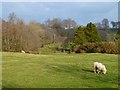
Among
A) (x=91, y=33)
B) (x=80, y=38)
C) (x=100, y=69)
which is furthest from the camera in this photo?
(x=80, y=38)

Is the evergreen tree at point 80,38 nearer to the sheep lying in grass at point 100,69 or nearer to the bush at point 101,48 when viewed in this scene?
the bush at point 101,48

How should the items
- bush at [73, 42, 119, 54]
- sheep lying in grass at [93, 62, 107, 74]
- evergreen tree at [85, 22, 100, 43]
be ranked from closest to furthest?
1. sheep lying in grass at [93, 62, 107, 74]
2. bush at [73, 42, 119, 54]
3. evergreen tree at [85, 22, 100, 43]

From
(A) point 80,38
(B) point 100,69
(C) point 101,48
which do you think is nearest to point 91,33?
(A) point 80,38

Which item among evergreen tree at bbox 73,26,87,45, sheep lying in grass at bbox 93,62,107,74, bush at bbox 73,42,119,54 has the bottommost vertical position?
sheep lying in grass at bbox 93,62,107,74

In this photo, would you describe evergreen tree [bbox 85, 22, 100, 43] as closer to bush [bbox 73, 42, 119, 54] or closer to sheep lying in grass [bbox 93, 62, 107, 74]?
bush [bbox 73, 42, 119, 54]

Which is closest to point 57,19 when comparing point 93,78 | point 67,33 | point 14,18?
point 67,33

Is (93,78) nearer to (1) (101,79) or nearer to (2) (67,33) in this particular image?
(1) (101,79)

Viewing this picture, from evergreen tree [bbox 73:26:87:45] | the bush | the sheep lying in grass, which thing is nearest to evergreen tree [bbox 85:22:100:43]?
evergreen tree [bbox 73:26:87:45]

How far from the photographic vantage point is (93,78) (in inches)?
540

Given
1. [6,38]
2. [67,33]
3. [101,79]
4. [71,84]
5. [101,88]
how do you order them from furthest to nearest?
[67,33] → [6,38] → [101,79] → [71,84] → [101,88]

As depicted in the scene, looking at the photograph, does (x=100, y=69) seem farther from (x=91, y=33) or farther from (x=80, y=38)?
(x=80, y=38)

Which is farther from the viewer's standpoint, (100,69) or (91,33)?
(91,33)

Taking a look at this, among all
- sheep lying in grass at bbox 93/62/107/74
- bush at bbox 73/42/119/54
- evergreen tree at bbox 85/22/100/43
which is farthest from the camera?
evergreen tree at bbox 85/22/100/43

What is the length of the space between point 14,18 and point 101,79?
36.6 m
